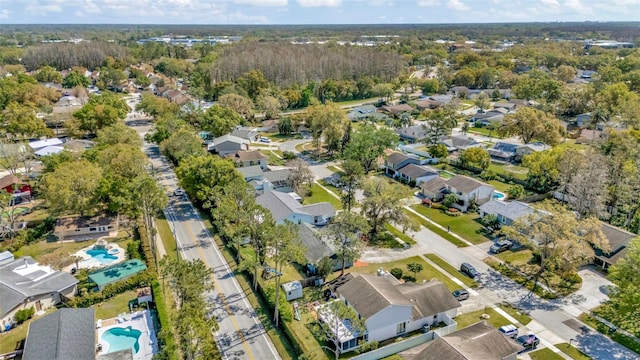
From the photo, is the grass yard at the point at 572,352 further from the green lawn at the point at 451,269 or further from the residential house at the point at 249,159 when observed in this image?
the residential house at the point at 249,159

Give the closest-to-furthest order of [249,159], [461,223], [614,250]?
[614,250]
[461,223]
[249,159]

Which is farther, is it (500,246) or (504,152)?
(504,152)

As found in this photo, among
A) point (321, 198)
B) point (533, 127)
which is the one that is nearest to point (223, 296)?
point (321, 198)

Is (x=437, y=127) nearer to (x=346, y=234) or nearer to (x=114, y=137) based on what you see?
(x=346, y=234)

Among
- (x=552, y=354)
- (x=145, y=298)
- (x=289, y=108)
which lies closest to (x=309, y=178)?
(x=145, y=298)

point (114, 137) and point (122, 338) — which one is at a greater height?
point (114, 137)

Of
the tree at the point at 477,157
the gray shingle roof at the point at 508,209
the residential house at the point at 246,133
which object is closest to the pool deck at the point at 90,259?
the gray shingle roof at the point at 508,209
